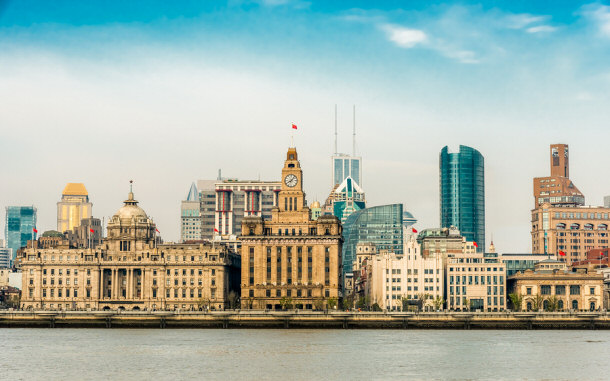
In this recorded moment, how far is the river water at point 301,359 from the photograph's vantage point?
140 metres

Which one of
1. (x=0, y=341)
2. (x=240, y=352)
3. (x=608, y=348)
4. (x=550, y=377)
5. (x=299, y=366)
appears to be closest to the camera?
(x=550, y=377)

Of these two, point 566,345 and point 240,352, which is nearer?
point 240,352

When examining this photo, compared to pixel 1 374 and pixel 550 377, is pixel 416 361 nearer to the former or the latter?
pixel 550 377

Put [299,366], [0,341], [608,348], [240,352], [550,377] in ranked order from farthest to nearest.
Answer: [0,341]
[608,348]
[240,352]
[299,366]
[550,377]

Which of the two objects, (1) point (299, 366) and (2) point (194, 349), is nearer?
(1) point (299, 366)

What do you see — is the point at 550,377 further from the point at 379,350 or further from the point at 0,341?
the point at 0,341

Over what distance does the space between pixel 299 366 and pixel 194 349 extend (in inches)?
1242

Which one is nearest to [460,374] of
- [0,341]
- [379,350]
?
[379,350]

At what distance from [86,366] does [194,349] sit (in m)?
28.8

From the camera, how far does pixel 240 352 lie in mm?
168750

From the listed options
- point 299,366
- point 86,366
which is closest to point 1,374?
point 86,366

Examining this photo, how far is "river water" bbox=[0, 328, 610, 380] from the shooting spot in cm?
13950

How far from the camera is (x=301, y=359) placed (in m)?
157

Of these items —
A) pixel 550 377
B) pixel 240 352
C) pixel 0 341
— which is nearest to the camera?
pixel 550 377
